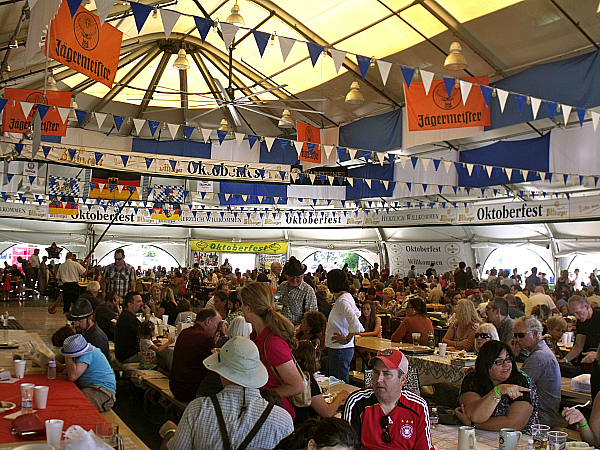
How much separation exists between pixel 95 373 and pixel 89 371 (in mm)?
52

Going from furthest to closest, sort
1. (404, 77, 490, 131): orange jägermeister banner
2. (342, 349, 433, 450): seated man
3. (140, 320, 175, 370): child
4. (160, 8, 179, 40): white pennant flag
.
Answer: (404, 77, 490, 131): orange jägermeister banner
(140, 320, 175, 370): child
(160, 8, 179, 40): white pennant flag
(342, 349, 433, 450): seated man

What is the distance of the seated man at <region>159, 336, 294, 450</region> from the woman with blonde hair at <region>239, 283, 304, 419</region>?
0.69 metres

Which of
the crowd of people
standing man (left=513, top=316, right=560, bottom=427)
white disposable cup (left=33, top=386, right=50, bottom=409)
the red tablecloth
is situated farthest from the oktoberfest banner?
standing man (left=513, top=316, right=560, bottom=427)

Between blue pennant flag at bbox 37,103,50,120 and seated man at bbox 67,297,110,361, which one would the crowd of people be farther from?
blue pennant flag at bbox 37,103,50,120

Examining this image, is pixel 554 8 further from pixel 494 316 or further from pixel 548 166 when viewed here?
pixel 494 316

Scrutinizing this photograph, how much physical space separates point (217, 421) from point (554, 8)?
8.60 meters

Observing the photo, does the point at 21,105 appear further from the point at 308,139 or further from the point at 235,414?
the point at 235,414

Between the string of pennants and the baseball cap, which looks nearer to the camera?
the baseball cap

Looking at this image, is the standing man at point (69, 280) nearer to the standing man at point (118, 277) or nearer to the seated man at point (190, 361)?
the standing man at point (118, 277)

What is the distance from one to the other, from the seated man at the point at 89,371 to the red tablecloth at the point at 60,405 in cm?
12

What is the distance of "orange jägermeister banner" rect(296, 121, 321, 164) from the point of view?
12.2m

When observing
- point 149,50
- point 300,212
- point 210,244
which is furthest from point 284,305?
point 210,244

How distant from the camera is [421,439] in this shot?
2.99 m

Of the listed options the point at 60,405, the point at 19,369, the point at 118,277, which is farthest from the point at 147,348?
the point at 118,277
